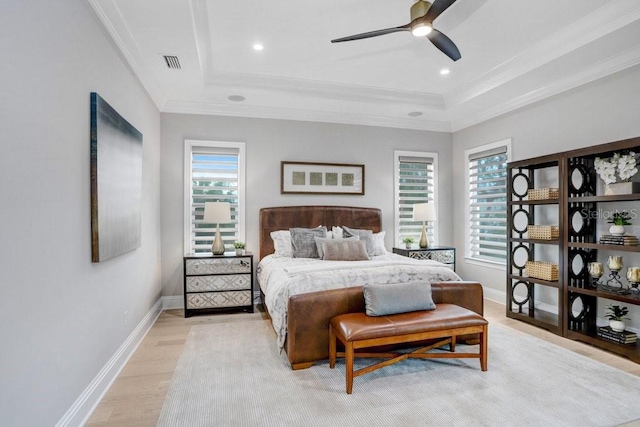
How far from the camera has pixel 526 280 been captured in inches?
161

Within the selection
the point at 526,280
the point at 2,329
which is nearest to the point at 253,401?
the point at 2,329

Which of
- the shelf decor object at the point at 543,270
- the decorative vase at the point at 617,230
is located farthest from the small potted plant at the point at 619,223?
the shelf decor object at the point at 543,270

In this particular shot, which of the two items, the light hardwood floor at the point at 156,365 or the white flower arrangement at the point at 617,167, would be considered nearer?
the light hardwood floor at the point at 156,365

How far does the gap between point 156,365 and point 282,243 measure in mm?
2050

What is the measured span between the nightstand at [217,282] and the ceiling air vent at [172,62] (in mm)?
2198

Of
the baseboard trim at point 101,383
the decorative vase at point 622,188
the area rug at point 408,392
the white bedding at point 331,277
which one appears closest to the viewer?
the baseboard trim at point 101,383

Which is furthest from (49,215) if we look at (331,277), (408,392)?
(408,392)

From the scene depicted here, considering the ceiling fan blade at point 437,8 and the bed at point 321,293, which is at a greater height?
the ceiling fan blade at point 437,8

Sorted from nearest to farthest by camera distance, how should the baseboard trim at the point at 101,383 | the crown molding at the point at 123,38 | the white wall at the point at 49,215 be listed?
the white wall at the point at 49,215
the baseboard trim at the point at 101,383
the crown molding at the point at 123,38

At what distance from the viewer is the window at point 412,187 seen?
5602 mm

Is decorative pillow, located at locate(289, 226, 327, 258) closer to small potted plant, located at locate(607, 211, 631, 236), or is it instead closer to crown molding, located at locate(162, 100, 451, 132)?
crown molding, located at locate(162, 100, 451, 132)

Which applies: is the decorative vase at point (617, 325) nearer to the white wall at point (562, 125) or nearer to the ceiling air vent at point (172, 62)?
the white wall at point (562, 125)

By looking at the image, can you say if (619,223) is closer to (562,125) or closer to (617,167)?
(617,167)

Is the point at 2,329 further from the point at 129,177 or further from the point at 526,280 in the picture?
the point at 526,280
